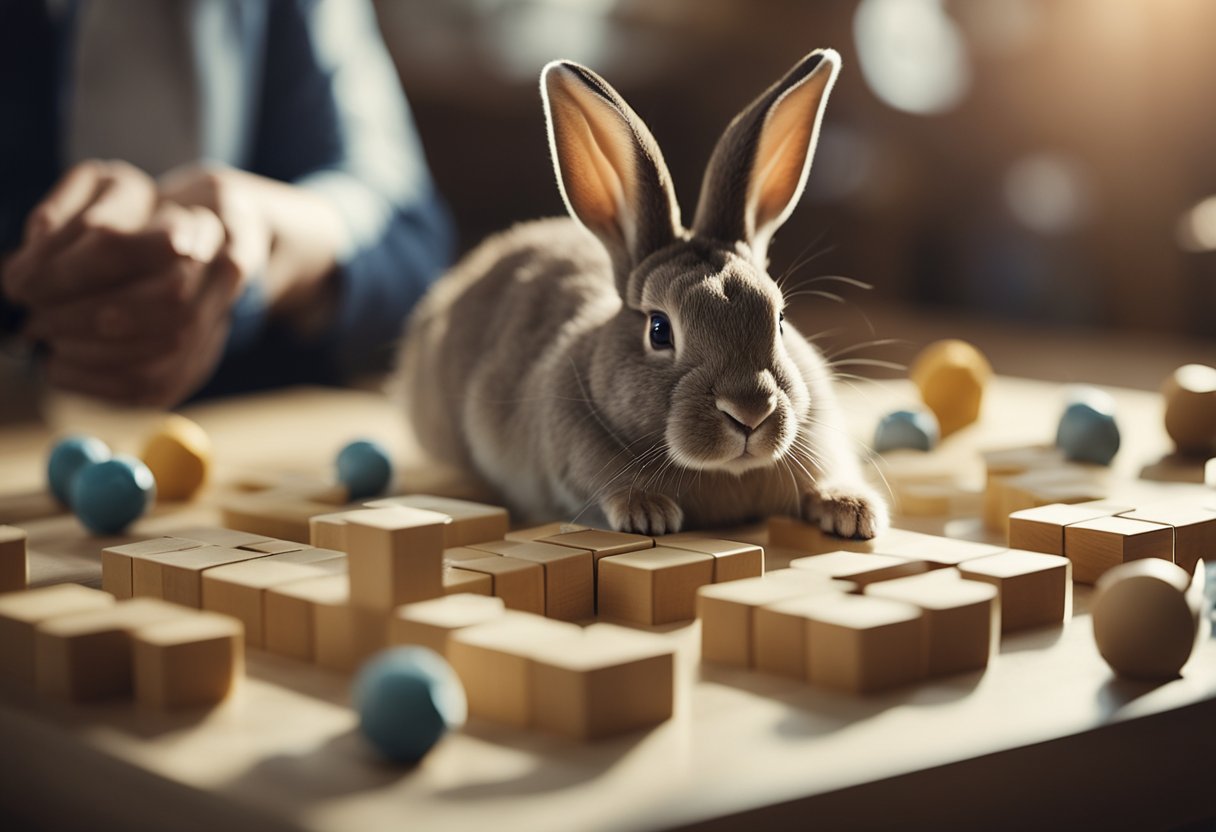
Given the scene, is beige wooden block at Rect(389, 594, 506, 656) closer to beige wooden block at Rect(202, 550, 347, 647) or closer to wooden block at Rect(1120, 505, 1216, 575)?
beige wooden block at Rect(202, 550, 347, 647)

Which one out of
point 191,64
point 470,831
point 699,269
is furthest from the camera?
point 191,64

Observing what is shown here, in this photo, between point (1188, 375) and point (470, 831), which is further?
point (1188, 375)

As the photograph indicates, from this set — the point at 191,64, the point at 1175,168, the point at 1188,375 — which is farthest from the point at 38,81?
the point at 1175,168

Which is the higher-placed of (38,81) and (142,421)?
(38,81)

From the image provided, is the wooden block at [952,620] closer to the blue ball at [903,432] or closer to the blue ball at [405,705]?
the blue ball at [405,705]

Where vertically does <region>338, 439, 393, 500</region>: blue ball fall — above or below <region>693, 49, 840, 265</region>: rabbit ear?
below

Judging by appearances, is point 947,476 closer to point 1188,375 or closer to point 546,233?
point 1188,375

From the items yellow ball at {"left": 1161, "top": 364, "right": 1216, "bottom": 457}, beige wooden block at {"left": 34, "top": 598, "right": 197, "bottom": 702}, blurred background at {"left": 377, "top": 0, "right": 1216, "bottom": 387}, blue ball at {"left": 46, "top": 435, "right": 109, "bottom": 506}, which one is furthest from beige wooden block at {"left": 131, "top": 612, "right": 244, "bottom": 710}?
blurred background at {"left": 377, "top": 0, "right": 1216, "bottom": 387}

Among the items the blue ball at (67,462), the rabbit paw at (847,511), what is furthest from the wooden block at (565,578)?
the blue ball at (67,462)
